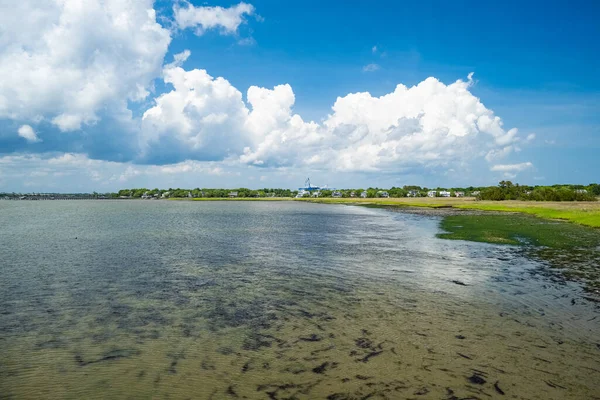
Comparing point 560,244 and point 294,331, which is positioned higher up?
point 560,244

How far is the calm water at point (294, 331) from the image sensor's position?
10625mm

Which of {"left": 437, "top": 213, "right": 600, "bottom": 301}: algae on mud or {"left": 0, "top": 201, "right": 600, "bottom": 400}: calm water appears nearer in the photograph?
{"left": 0, "top": 201, "right": 600, "bottom": 400}: calm water

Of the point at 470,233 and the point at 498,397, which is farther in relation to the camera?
the point at 470,233

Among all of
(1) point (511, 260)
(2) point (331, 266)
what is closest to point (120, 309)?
(2) point (331, 266)

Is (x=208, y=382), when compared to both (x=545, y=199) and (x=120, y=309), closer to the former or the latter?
(x=120, y=309)

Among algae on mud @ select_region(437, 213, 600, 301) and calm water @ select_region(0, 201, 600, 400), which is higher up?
algae on mud @ select_region(437, 213, 600, 301)

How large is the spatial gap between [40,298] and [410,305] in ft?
61.0

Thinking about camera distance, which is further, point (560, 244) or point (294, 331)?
point (560, 244)

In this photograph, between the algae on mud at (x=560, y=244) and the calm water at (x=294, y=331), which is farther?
the algae on mud at (x=560, y=244)

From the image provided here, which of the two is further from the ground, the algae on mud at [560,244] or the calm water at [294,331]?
the algae on mud at [560,244]

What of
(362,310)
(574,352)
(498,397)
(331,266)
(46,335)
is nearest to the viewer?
(498,397)

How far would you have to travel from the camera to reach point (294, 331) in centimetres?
1490

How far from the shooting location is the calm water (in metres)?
10.6

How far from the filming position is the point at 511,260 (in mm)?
30109
